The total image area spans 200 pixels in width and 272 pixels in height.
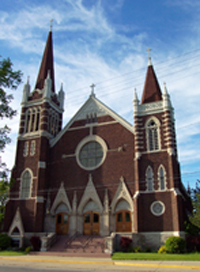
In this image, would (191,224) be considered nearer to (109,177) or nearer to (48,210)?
(109,177)

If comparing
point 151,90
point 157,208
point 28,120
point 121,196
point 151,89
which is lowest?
point 157,208

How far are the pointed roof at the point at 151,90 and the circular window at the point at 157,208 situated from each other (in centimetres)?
1090

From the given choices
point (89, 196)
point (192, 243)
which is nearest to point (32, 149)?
point (89, 196)

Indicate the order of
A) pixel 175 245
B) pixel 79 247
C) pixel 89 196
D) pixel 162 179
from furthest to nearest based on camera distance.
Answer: pixel 89 196 < pixel 162 179 < pixel 79 247 < pixel 175 245

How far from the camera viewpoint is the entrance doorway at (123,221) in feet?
89.7

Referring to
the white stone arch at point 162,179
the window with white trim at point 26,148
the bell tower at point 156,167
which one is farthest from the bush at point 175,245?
the window with white trim at point 26,148

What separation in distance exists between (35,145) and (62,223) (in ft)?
31.2

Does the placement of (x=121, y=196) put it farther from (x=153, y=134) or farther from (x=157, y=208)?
(x=153, y=134)

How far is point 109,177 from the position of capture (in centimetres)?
2952

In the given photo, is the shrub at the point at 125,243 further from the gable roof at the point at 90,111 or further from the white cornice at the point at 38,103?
the white cornice at the point at 38,103

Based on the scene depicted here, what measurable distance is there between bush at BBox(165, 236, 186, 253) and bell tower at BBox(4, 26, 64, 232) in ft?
44.0

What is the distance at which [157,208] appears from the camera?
2592 centimetres

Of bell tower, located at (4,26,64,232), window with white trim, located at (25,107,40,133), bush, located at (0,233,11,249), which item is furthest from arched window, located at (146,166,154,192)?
window with white trim, located at (25,107,40,133)

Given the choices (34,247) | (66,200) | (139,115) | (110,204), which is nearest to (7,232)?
(34,247)
